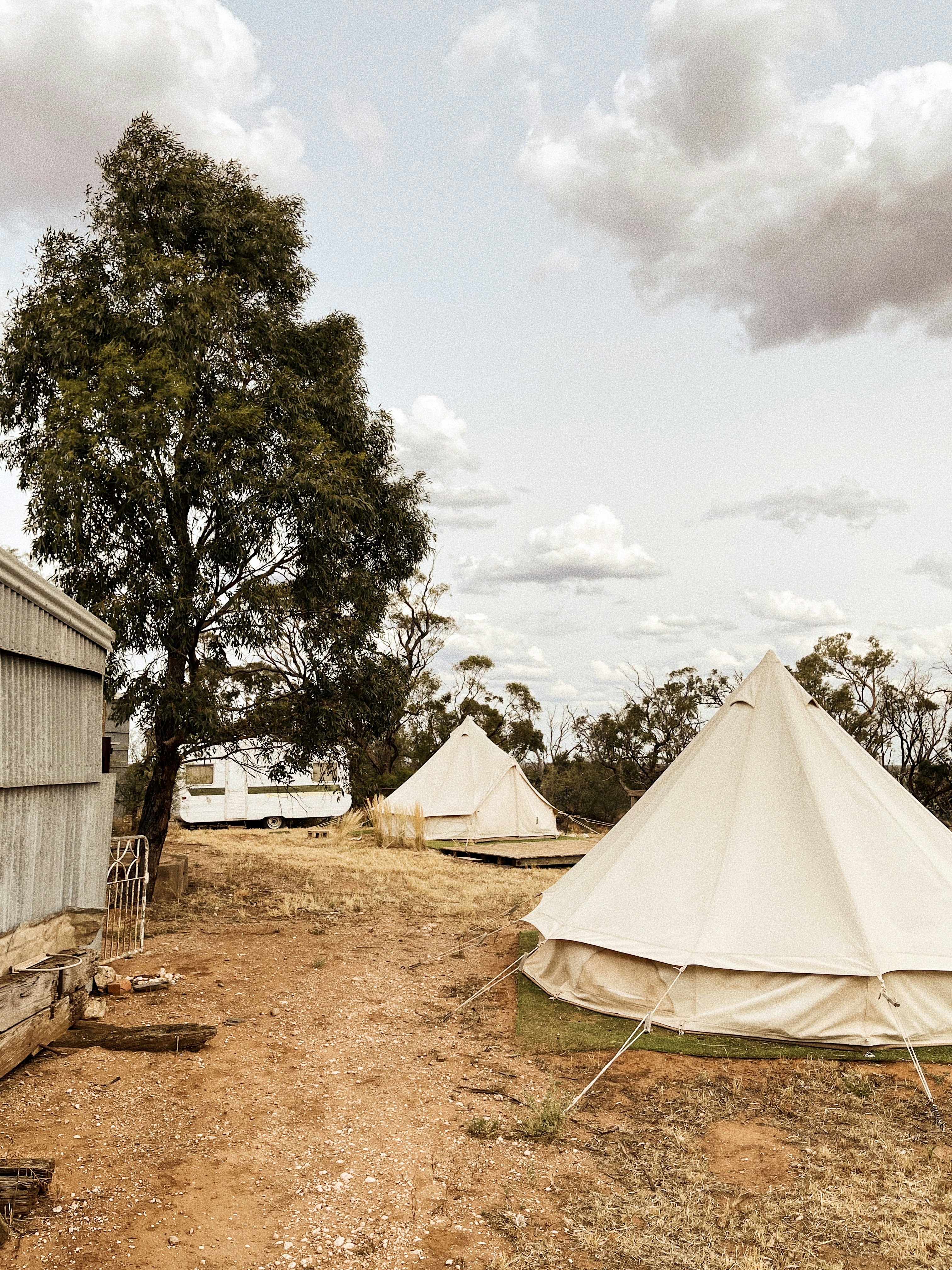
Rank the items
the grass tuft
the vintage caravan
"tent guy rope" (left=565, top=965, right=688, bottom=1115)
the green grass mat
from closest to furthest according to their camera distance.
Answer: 1. the grass tuft
2. "tent guy rope" (left=565, top=965, right=688, bottom=1115)
3. the green grass mat
4. the vintage caravan

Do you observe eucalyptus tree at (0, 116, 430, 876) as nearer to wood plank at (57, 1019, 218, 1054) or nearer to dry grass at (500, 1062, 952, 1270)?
wood plank at (57, 1019, 218, 1054)

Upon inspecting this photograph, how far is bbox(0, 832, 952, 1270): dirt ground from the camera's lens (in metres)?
3.91

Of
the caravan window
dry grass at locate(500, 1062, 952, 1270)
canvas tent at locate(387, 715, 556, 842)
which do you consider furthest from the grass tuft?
the caravan window

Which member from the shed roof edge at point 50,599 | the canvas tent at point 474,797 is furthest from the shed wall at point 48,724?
the canvas tent at point 474,797

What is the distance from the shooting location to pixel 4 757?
571 cm

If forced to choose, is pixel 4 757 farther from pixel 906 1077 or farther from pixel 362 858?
pixel 362 858

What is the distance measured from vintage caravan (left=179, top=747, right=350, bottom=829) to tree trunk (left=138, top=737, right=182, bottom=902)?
7.93 m

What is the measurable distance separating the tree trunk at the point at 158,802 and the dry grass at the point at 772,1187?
7825 millimetres

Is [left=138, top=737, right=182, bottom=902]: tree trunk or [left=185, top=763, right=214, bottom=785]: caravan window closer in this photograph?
[left=138, top=737, right=182, bottom=902]: tree trunk

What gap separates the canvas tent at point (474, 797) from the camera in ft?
65.3

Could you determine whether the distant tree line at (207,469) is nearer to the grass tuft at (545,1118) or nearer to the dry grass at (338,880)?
Result: the dry grass at (338,880)

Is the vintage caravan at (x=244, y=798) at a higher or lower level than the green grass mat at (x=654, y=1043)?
higher

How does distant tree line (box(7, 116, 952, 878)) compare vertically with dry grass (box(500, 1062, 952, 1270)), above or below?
above

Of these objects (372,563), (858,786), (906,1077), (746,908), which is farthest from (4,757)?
(372,563)
